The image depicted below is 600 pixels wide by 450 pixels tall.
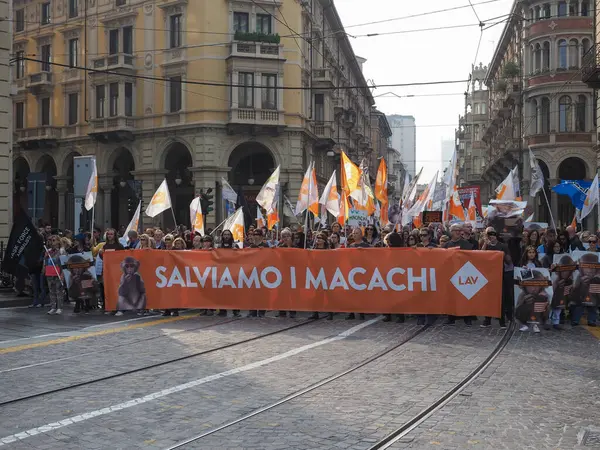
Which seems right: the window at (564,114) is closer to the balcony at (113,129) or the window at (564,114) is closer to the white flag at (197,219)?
the balcony at (113,129)

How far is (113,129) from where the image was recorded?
41.8 metres

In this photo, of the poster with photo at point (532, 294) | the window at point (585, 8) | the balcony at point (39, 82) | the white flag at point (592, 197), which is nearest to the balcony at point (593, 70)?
the white flag at point (592, 197)

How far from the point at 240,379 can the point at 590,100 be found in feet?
125

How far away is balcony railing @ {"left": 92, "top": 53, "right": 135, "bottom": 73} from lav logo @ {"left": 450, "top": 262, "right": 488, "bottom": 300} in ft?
105

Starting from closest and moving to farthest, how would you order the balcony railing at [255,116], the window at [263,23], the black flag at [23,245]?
1. the black flag at [23,245]
2. the balcony railing at [255,116]
3. the window at [263,23]

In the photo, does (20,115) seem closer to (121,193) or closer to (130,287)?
(121,193)

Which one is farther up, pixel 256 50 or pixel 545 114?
pixel 256 50

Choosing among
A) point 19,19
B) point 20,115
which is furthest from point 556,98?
point 19,19

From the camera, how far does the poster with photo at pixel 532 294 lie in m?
12.5

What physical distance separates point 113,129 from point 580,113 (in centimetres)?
2601

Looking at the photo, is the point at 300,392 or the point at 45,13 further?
the point at 45,13

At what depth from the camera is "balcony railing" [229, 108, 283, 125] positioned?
39178 mm

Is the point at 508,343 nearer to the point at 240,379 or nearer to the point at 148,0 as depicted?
the point at 240,379

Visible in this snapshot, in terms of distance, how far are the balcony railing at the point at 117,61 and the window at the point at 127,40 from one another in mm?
722
